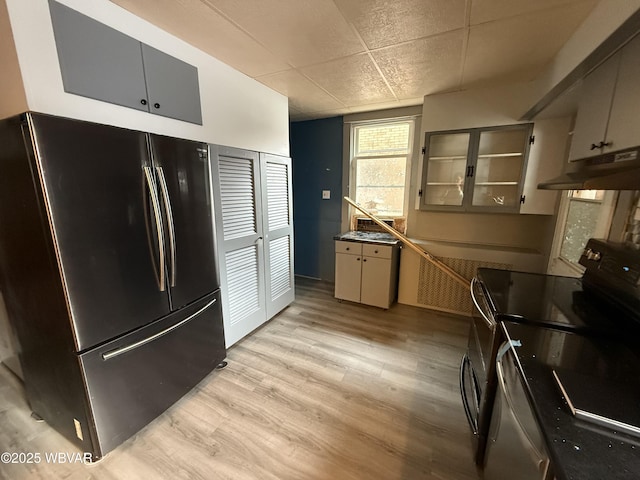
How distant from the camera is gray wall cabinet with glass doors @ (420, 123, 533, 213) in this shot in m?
2.45

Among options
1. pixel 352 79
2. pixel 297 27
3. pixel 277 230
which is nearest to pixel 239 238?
pixel 277 230

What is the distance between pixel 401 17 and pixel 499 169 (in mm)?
1851

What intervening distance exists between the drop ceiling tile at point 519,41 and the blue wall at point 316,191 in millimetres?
1782

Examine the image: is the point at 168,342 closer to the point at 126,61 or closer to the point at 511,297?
the point at 126,61

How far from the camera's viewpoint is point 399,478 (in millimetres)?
1257

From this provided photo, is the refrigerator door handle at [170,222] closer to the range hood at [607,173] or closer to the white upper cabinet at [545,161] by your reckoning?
the range hood at [607,173]

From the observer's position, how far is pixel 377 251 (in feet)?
9.34

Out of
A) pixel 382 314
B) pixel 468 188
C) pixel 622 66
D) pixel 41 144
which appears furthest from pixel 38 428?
pixel 468 188

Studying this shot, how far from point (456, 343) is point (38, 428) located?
10.0 ft

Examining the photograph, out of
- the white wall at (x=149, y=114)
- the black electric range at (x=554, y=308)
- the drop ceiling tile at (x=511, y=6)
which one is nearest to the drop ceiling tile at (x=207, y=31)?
the white wall at (x=149, y=114)

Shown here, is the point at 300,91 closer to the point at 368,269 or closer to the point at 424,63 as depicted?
the point at 424,63

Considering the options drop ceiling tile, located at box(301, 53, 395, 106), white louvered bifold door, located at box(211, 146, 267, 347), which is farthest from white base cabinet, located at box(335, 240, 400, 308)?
drop ceiling tile, located at box(301, 53, 395, 106)

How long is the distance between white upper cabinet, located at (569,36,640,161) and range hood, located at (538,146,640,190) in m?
0.04

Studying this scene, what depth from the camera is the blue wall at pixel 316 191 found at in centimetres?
352
